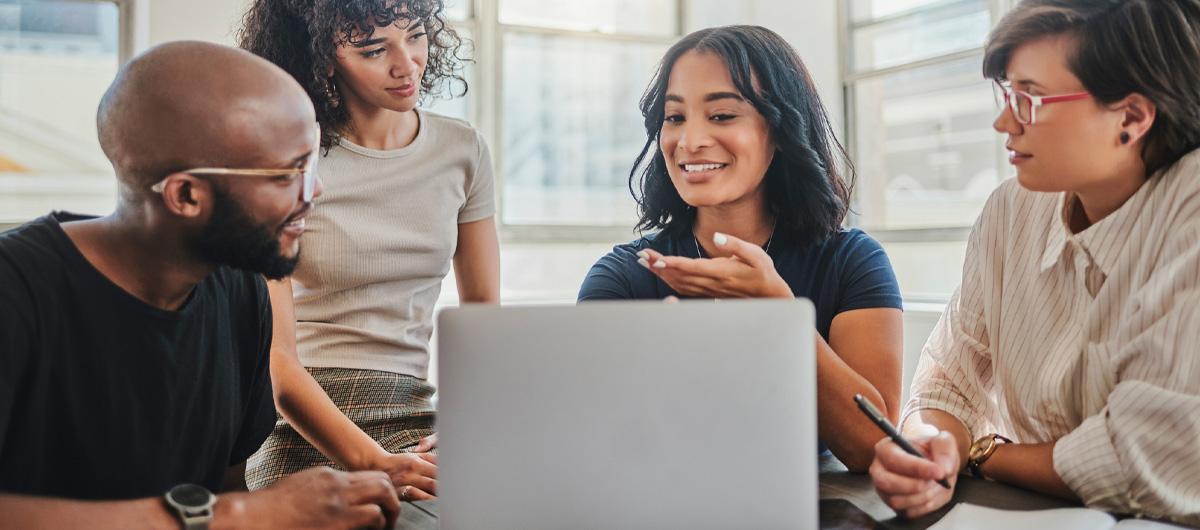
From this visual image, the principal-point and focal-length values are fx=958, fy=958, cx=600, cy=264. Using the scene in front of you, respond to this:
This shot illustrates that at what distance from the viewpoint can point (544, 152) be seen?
5.34m

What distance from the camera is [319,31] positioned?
1.81m

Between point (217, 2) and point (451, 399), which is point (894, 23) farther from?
point (451, 399)

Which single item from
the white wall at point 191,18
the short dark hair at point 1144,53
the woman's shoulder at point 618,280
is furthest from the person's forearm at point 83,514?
the white wall at point 191,18

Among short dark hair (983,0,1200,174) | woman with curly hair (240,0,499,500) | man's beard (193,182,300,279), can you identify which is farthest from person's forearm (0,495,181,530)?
short dark hair (983,0,1200,174)

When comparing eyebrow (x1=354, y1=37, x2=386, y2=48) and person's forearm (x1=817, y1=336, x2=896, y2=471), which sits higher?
eyebrow (x1=354, y1=37, x2=386, y2=48)

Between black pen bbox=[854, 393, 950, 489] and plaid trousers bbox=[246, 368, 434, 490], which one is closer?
black pen bbox=[854, 393, 950, 489]

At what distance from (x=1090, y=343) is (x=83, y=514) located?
1204mm

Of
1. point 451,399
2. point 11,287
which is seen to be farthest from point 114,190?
point 451,399

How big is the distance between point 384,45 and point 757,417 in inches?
48.7

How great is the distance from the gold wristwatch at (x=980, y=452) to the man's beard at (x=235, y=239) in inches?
38.0

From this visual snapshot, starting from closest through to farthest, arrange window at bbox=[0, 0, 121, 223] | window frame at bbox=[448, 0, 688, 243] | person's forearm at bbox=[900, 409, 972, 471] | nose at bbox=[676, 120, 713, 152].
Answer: person's forearm at bbox=[900, 409, 972, 471] → nose at bbox=[676, 120, 713, 152] → window at bbox=[0, 0, 121, 223] → window frame at bbox=[448, 0, 688, 243]

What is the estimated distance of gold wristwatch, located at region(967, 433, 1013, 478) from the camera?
1.30 meters

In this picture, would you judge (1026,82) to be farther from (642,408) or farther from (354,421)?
(354,421)

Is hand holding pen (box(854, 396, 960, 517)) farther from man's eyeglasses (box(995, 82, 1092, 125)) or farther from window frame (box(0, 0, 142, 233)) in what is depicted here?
window frame (box(0, 0, 142, 233))
